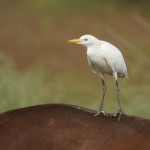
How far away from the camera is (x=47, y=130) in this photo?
10.5ft

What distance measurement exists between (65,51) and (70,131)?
8047 mm

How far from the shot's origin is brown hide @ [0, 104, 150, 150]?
3174mm

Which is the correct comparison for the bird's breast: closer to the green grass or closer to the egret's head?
the egret's head

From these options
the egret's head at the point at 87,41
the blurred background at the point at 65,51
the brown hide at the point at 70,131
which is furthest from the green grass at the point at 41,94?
the brown hide at the point at 70,131

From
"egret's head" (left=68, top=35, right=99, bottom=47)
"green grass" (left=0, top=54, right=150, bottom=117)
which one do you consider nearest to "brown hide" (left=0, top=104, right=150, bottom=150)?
"egret's head" (left=68, top=35, right=99, bottom=47)

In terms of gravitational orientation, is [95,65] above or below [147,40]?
above

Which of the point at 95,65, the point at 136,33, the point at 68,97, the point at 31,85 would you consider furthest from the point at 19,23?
the point at 95,65

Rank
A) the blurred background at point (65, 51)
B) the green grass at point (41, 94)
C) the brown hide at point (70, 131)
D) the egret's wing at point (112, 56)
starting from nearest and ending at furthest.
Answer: the brown hide at point (70, 131) < the egret's wing at point (112, 56) < the green grass at point (41, 94) < the blurred background at point (65, 51)

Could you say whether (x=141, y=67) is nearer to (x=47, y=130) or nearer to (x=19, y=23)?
(x=47, y=130)

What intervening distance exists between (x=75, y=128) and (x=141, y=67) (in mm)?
2960

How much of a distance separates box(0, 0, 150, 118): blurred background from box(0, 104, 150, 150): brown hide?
2149 millimetres

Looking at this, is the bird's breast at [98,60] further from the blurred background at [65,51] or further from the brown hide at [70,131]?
the blurred background at [65,51]

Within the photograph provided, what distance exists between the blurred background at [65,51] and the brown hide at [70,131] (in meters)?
2.15

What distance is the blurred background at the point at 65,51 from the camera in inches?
230
